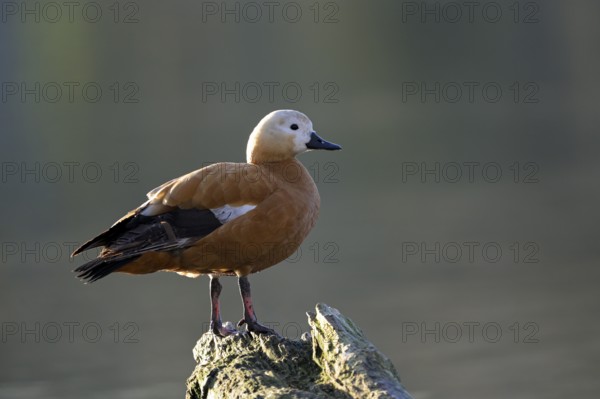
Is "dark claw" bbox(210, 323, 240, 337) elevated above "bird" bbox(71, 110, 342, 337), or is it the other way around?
"bird" bbox(71, 110, 342, 337)

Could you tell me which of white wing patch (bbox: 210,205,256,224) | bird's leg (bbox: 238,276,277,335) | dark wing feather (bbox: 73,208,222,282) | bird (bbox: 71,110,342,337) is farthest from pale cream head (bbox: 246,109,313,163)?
bird's leg (bbox: 238,276,277,335)

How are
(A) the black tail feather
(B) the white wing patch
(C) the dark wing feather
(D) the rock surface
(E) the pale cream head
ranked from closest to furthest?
(D) the rock surface → (A) the black tail feather → (C) the dark wing feather → (B) the white wing patch → (E) the pale cream head

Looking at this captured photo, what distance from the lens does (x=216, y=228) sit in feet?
17.9

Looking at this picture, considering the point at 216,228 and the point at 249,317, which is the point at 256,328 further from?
the point at 216,228

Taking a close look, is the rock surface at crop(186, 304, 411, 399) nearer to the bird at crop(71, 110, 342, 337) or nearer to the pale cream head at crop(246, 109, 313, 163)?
the bird at crop(71, 110, 342, 337)

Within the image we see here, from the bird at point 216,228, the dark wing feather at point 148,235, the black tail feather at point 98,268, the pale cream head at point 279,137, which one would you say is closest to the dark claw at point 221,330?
the bird at point 216,228

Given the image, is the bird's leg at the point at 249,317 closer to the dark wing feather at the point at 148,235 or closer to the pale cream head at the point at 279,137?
the dark wing feather at the point at 148,235

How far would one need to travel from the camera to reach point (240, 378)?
4477 mm

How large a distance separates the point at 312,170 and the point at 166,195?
9225mm

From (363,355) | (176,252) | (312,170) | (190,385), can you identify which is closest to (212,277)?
(176,252)

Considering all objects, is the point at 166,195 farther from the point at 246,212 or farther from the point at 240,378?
the point at 240,378

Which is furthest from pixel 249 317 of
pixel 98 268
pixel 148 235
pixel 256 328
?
pixel 98 268

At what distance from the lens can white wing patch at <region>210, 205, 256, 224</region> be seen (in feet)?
17.9

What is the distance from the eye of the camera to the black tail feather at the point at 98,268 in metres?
5.03
